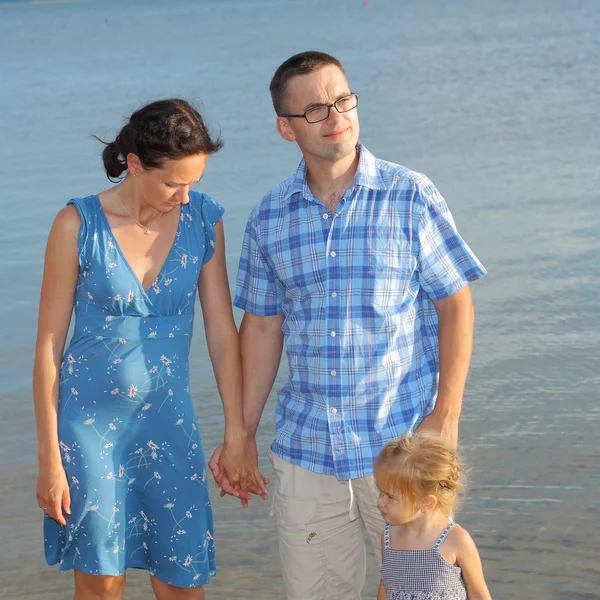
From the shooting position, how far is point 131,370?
3381 millimetres

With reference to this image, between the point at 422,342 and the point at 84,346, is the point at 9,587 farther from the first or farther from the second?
the point at 422,342

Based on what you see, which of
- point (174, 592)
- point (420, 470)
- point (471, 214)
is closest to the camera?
point (420, 470)

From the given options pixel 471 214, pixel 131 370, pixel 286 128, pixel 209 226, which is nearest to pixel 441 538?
pixel 131 370

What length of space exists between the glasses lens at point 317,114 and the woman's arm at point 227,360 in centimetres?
48

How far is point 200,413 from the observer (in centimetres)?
618

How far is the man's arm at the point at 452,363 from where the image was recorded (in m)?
3.33

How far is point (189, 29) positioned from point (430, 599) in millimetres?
38168

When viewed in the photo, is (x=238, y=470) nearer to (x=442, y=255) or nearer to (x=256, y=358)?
(x=256, y=358)

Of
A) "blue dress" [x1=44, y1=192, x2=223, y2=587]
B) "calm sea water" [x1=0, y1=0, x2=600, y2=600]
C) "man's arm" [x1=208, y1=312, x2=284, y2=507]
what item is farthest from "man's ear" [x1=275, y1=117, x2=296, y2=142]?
"calm sea water" [x1=0, y1=0, x2=600, y2=600]

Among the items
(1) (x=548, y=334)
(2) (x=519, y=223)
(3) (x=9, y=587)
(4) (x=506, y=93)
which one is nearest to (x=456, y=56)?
(4) (x=506, y=93)

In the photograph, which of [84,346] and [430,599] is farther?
[84,346]

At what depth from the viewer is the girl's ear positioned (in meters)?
2.99

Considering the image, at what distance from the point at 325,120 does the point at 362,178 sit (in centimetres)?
21

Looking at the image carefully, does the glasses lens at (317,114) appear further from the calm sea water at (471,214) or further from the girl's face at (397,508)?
the calm sea water at (471,214)
